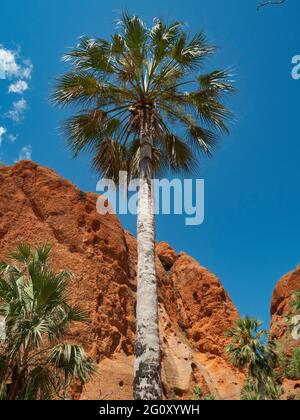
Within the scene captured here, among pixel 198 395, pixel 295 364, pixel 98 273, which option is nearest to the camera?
pixel 98 273

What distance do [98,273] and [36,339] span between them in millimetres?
17226

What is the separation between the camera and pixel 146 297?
8547 millimetres

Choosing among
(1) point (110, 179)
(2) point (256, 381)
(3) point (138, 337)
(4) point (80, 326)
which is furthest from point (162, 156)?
(2) point (256, 381)

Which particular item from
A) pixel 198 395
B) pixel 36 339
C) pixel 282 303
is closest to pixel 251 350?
pixel 198 395

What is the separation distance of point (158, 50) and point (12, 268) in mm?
7220

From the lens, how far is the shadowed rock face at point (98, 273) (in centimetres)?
2328

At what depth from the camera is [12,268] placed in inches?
436

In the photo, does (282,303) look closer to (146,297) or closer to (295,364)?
(295,364)

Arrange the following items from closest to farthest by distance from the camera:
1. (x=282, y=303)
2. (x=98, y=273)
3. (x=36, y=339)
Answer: (x=36, y=339) → (x=98, y=273) → (x=282, y=303)

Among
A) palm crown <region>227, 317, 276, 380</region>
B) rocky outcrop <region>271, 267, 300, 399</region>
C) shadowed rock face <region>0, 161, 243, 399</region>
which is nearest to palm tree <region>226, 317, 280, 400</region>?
palm crown <region>227, 317, 276, 380</region>

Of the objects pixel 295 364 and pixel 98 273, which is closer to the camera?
pixel 98 273

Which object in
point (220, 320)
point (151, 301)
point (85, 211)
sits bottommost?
point (151, 301)

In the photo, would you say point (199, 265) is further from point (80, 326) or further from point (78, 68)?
point (78, 68)

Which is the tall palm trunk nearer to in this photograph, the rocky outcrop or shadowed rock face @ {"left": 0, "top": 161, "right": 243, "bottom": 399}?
shadowed rock face @ {"left": 0, "top": 161, "right": 243, "bottom": 399}
